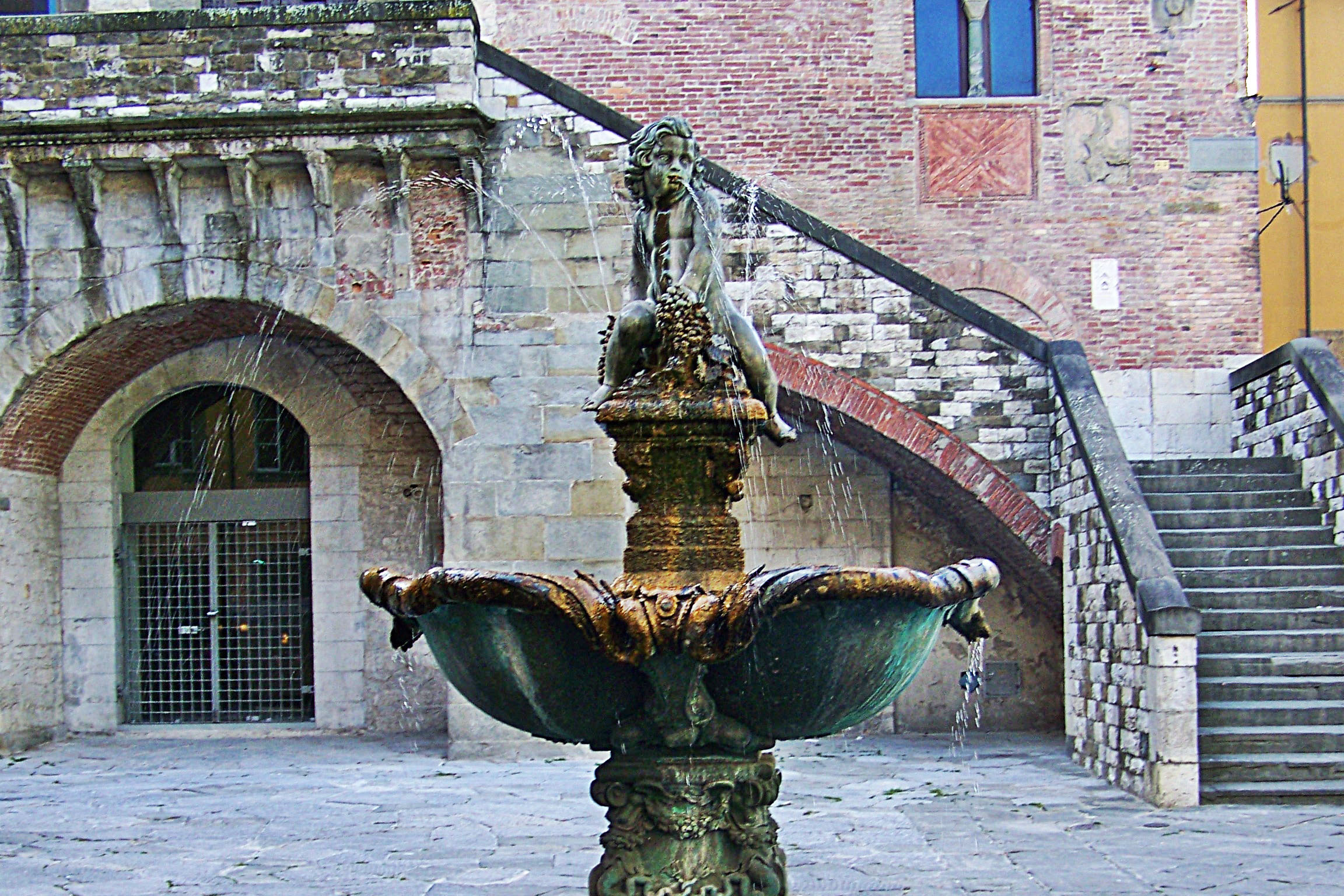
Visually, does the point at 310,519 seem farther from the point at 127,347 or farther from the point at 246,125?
the point at 246,125

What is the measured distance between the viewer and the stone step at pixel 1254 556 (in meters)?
10.5

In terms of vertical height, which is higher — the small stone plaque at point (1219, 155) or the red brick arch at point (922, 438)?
the small stone plaque at point (1219, 155)

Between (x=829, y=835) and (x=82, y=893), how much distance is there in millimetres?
3610

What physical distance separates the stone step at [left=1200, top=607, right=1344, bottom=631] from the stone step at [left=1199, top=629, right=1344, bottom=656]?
0.14m

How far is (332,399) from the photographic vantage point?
1334 cm

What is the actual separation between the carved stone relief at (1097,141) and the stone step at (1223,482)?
198 inches

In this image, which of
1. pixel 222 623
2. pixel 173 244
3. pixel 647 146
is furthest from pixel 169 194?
pixel 647 146

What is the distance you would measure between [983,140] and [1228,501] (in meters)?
5.60

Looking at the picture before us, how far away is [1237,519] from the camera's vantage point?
1087 centimetres

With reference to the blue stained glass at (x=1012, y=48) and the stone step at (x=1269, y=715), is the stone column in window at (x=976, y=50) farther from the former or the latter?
the stone step at (x=1269, y=715)

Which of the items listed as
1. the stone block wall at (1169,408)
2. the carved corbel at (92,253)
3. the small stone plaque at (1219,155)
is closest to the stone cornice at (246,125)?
the carved corbel at (92,253)

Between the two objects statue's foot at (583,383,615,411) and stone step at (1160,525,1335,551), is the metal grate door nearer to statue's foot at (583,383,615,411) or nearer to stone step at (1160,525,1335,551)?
stone step at (1160,525,1335,551)

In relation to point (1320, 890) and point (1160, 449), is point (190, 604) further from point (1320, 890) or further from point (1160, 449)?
point (1320, 890)

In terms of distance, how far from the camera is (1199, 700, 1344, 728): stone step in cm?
920
